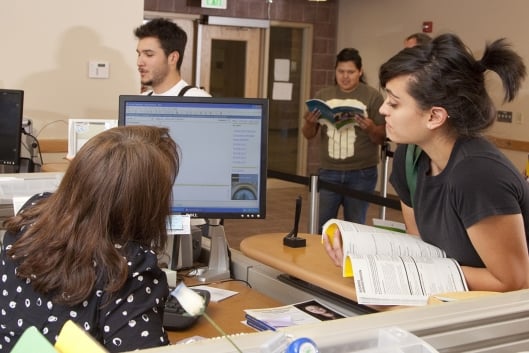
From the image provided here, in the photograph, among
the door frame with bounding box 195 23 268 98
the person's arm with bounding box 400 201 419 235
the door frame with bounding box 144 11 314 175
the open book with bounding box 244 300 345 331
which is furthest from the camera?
the door frame with bounding box 195 23 268 98

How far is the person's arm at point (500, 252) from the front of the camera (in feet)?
5.38

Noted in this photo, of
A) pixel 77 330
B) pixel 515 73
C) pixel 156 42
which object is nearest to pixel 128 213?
pixel 77 330

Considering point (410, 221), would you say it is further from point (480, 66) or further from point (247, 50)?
point (247, 50)

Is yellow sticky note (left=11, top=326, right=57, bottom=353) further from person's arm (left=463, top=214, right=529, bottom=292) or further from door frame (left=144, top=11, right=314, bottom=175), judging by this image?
door frame (left=144, top=11, right=314, bottom=175)

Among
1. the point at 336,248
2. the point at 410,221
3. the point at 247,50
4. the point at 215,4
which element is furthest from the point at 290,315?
the point at 247,50

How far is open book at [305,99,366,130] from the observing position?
4.55 meters

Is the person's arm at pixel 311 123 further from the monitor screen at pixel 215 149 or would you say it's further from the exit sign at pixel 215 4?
the exit sign at pixel 215 4

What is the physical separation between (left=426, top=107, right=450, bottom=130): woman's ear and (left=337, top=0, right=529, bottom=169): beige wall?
148 inches

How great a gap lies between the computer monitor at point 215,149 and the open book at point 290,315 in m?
Result: 0.40

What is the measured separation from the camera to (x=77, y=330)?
717 millimetres

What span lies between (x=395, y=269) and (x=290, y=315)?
0.99 feet

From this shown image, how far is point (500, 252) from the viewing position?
165 cm

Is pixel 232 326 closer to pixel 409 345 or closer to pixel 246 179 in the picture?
pixel 246 179

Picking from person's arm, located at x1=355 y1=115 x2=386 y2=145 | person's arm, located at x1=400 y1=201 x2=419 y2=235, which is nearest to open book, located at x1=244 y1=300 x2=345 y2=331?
person's arm, located at x1=400 y1=201 x2=419 y2=235
